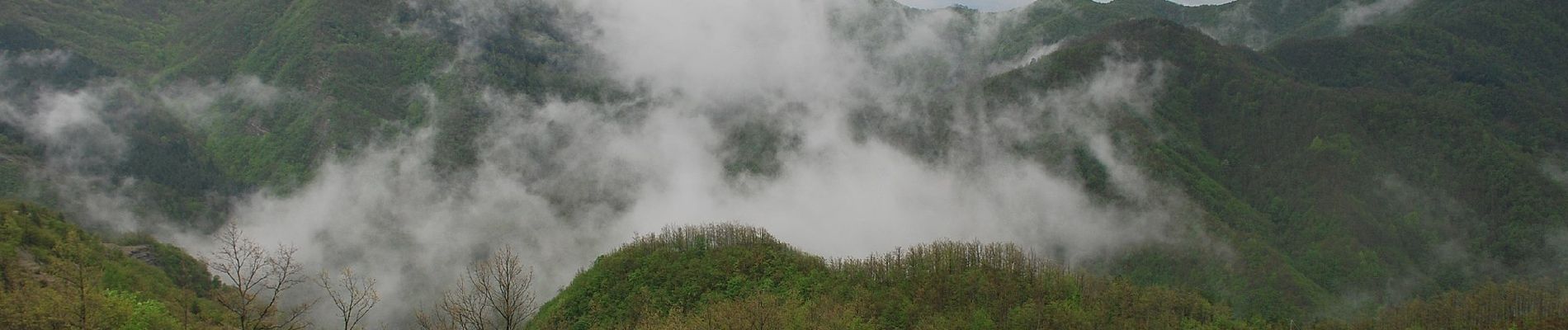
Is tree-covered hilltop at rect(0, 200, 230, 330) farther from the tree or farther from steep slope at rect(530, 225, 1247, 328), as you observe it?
steep slope at rect(530, 225, 1247, 328)

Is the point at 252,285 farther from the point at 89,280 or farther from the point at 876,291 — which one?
the point at 876,291

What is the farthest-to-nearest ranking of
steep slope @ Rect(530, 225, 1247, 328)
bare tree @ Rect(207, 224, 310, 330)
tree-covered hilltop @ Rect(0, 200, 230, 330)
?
1. steep slope @ Rect(530, 225, 1247, 328)
2. tree-covered hilltop @ Rect(0, 200, 230, 330)
3. bare tree @ Rect(207, 224, 310, 330)

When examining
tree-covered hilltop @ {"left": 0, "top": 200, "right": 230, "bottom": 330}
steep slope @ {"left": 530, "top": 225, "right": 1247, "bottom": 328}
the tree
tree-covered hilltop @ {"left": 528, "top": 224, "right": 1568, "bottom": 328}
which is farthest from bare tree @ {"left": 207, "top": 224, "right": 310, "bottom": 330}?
steep slope @ {"left": 530, "top": 225, "right": 1247, "bottom": 328}

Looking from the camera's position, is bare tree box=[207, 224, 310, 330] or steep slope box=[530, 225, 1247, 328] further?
steep slope box=[530, 225, 1247, 328]

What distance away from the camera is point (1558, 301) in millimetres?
117438

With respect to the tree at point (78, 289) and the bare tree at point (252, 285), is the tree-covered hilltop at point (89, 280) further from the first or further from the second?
the bare tree at point (252, 285)

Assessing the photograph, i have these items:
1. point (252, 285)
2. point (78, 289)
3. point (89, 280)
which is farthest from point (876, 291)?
point (89, 280)

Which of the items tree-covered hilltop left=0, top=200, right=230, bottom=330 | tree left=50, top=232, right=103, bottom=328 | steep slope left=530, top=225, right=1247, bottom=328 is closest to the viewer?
tree left=50, top=232, right=103, bottom=328

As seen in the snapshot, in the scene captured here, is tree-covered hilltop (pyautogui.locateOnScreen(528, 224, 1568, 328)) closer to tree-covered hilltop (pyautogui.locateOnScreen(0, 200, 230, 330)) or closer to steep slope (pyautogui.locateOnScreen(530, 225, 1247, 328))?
→ steep slope (pyautogui.locateOnScreen(530, 225, 1247, 328))

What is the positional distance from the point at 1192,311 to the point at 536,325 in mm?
75776

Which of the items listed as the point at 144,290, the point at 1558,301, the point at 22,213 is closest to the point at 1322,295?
the point at 1558,301

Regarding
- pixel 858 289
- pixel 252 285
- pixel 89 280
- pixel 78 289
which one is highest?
pixel 858 289

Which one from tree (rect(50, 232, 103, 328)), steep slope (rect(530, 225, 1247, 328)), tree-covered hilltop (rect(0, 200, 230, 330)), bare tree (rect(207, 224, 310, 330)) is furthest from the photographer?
steep slope (rect(530, 225, 1247, 328))

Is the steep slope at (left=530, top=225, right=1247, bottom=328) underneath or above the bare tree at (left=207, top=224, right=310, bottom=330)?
above
